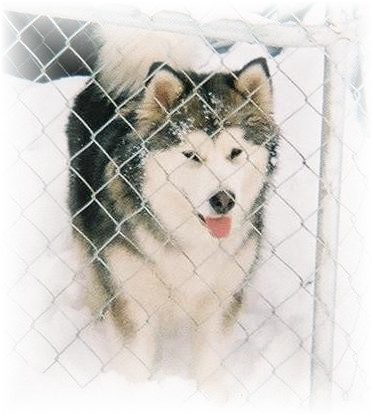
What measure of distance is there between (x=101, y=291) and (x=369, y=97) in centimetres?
105

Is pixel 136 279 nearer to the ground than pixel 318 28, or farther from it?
nearer to the ground

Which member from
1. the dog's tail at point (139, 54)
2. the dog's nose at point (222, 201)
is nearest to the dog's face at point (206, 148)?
the dog's nose at point (222, 201)

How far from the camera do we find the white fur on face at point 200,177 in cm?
199

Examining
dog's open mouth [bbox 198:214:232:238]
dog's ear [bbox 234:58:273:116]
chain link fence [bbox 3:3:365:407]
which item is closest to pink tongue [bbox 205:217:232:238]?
dog's open mouth [bbox 198:214:232:238]

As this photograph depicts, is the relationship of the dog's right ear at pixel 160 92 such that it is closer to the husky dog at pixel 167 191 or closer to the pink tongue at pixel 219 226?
the husky dog at pixel 167 191

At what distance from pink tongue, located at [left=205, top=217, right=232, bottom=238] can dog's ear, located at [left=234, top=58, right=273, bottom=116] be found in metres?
0.36

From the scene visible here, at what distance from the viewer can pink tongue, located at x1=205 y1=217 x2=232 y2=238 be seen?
2078mm

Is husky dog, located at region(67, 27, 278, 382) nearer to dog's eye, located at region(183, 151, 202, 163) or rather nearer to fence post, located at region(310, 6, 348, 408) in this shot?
dog's eye, located at region(183, 151, 202, 163)

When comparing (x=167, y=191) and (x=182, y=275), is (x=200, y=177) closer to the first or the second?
(x=167, y=191)

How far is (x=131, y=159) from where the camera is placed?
2.21m

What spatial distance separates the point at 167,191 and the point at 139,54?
0.48 metres

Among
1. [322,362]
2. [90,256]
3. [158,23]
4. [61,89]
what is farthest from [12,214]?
[322,362]

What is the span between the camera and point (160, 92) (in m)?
2.06

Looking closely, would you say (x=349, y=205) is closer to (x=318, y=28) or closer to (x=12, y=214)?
(x=318, y=28)
